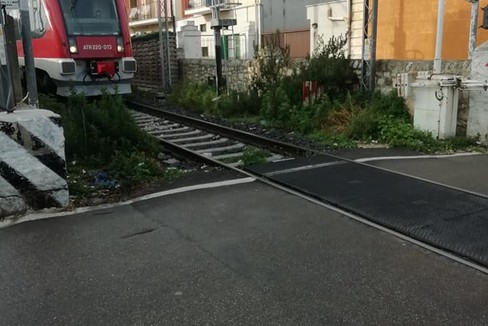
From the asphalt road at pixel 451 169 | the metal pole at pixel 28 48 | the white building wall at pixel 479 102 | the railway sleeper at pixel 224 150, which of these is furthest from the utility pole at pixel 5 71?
the white building wall at pixel 479 102

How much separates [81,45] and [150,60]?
822 cm

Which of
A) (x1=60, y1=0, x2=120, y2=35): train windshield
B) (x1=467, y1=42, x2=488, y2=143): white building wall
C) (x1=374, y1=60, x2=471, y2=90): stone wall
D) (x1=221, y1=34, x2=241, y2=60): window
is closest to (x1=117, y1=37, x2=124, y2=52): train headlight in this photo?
(x1=60, y1=0, x2=120, y2=35): train windshield

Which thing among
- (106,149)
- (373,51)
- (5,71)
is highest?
(373,51)

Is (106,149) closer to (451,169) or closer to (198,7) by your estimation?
(451,169)

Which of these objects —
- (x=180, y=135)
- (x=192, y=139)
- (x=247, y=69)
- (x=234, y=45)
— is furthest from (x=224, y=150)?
(x=234, y=45)

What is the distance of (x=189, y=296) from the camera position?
3.82 metres

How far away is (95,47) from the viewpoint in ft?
43.2

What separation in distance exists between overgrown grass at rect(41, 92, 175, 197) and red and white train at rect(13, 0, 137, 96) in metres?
4.26

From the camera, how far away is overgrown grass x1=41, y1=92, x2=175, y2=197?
7062 millimetres

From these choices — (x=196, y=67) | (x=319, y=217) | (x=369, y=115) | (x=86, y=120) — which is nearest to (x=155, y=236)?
(x=319, y=217)

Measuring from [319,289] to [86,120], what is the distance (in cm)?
551

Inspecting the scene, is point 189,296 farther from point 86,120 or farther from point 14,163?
point 86,120

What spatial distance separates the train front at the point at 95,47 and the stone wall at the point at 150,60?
19.2ft

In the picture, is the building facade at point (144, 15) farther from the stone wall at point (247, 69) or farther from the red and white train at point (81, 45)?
the red and white train at point (81, 45)
